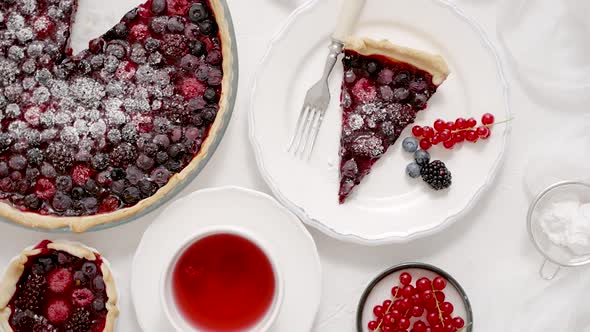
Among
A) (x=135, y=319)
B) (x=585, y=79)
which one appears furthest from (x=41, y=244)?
(x=585, y=79)

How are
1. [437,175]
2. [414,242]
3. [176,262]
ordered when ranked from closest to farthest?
1. [176,262]
2. [437,175]
3. [414,242]

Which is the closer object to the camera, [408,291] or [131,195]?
[131,195]

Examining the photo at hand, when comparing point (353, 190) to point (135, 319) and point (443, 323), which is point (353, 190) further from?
point (135, 319)

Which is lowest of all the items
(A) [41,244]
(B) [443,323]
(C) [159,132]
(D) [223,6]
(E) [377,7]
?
(A) [41,244]

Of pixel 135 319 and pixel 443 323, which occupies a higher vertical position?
pixel 443 323

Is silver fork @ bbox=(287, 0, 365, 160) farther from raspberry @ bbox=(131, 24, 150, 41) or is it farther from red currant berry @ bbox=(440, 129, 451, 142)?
raspberry @ bbox=(131, 24, 150, 41)

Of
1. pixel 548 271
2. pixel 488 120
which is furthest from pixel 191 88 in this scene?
pixel 548 271

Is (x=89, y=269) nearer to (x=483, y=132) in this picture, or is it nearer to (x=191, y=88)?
(x=191, y=88)
